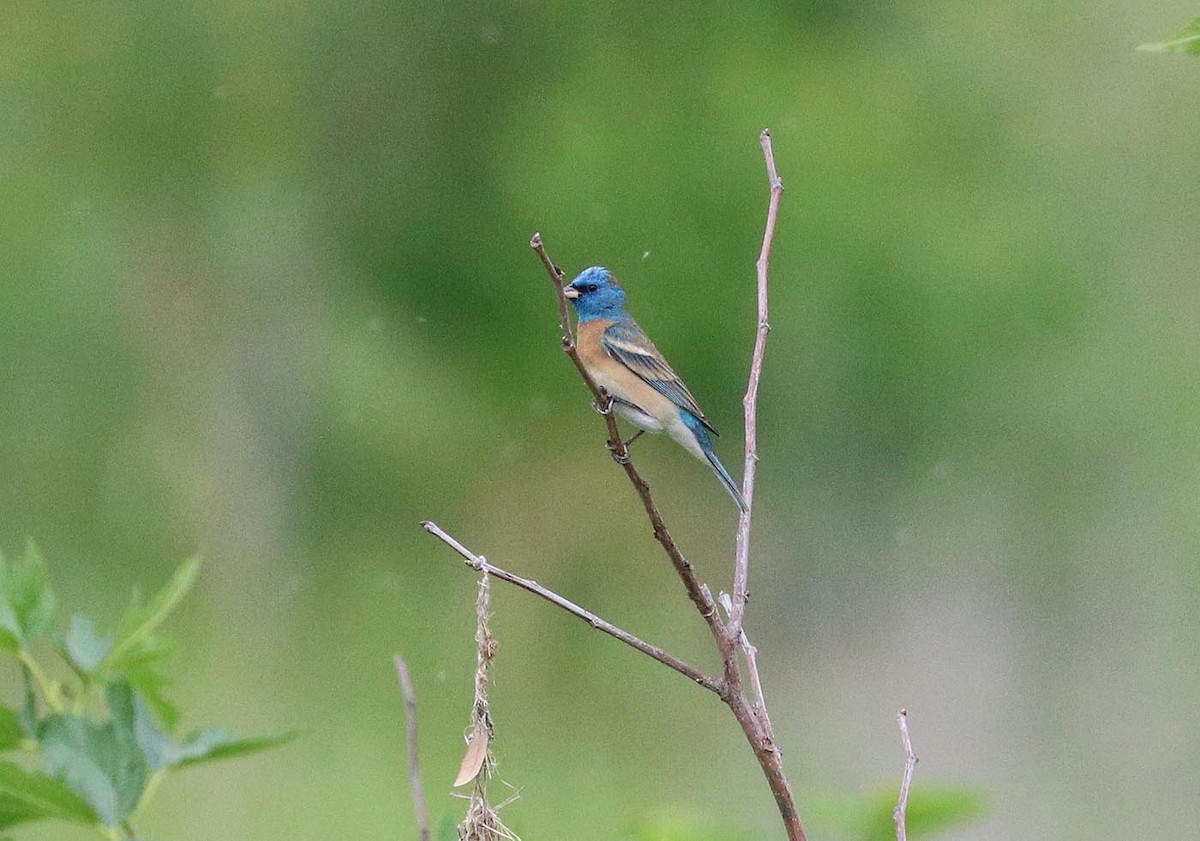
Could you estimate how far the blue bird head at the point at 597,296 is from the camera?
3.16 meters

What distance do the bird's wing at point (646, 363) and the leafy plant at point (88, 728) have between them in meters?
1.83

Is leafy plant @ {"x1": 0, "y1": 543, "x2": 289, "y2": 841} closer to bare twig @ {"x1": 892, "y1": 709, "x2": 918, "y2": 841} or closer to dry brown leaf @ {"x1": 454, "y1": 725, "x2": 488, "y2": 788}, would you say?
dry brown leaf @ {"x1": 454, "y1": 725, "x2": 488, "y2": 788}

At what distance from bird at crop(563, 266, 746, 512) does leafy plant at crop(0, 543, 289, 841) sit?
5.58 ft

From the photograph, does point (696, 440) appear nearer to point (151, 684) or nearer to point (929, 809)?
point (929, 809)

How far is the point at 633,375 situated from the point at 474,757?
203cm

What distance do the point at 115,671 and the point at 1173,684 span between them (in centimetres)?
930

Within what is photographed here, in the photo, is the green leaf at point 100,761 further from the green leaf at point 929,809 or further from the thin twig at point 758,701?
the green leaf at point 929,809

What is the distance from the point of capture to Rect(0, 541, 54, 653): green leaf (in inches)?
41.7

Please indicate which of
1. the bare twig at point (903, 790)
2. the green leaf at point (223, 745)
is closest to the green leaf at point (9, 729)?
the green leaf at point (223, 745)

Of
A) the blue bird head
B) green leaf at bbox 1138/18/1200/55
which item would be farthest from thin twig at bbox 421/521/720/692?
the blue bird head

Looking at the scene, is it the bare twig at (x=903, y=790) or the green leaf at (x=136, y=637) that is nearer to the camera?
the bare twig at (x=903, y=790)

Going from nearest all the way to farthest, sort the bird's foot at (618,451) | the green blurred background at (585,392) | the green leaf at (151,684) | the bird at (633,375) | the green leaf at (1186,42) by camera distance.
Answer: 1. the green leaf at (1186,42)
2. the green leaf at (151,684)
3. the bird's foot at (618,451)
4. the bird at (633,375)
5. the green blurred background at (585,392)

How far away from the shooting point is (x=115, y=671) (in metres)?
1.13

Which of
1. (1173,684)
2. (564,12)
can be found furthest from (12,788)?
(1173,684)
